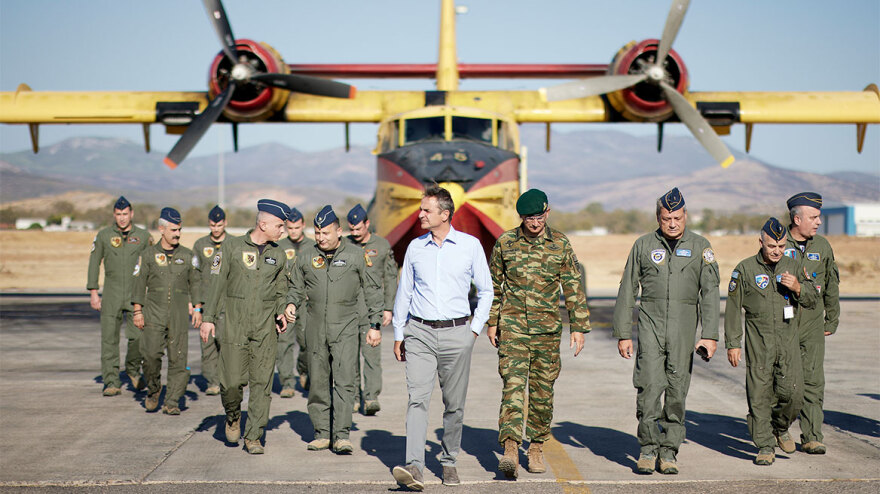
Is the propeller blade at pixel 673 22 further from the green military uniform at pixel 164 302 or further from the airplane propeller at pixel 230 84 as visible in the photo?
the green military uniform at pixel 164 302

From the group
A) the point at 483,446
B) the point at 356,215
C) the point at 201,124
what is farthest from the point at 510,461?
the point at 201,124

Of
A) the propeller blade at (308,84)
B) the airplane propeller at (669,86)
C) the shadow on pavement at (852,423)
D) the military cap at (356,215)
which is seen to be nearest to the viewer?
the shadow on pavement at (852,423)

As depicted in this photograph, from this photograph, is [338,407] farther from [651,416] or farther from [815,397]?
[815,397]

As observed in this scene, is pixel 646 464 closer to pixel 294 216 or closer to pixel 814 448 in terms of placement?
pixel 814 448

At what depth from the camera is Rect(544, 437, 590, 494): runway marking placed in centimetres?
607

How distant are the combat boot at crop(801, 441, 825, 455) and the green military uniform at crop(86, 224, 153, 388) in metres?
7.15

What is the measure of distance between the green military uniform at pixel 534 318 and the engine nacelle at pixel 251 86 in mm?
13488

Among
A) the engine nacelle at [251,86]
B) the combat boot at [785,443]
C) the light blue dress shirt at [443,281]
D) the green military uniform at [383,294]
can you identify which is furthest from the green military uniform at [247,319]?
the engine nacelle at [251,86]

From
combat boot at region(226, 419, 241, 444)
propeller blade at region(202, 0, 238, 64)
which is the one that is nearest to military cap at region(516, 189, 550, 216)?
combat boot at region(226, 419, 241, 444)

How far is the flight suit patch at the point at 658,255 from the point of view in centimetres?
679

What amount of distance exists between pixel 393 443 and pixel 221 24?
43.0 ft

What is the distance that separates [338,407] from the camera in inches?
287

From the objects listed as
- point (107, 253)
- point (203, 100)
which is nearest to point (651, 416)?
point (107, 253)

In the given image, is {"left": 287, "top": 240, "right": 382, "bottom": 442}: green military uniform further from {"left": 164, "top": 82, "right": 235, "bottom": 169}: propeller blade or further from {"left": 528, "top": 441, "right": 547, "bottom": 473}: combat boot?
{"left": 164, "top": 82, "right": 235, "bottom": 169}: propeller blade
